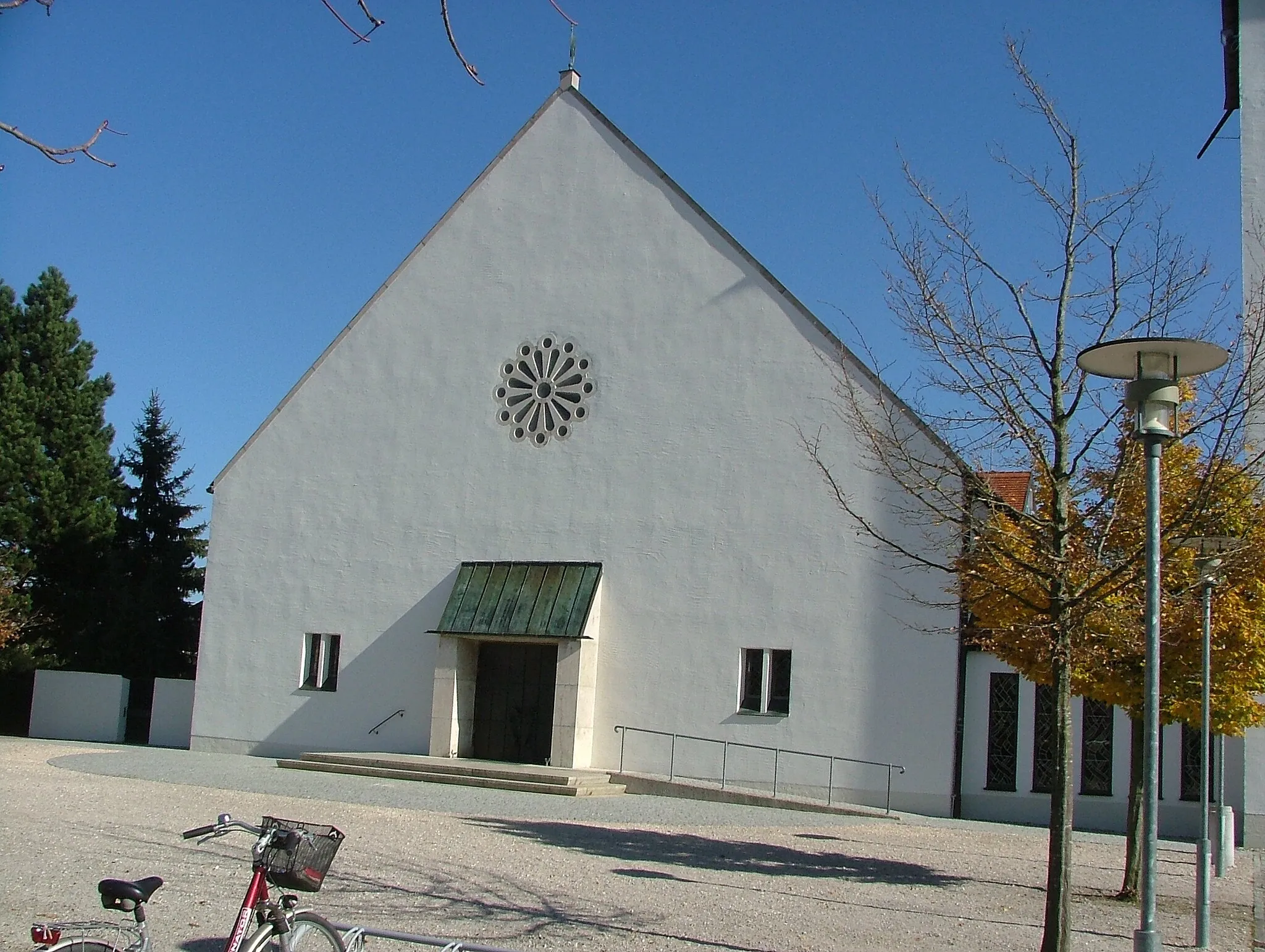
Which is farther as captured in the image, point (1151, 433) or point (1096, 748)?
point (1096, 748)

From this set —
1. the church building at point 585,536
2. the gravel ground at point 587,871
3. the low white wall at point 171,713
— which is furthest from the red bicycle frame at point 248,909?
the low white wall at point 171,713

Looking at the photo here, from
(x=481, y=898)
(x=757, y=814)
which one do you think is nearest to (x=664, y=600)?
(x=757, y=814)

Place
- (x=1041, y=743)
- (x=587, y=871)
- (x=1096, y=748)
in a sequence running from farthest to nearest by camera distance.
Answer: (x=1041, y=743) → (x=1096, y=748) → (x=587, y=871)

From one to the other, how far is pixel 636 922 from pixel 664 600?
13.9 meters

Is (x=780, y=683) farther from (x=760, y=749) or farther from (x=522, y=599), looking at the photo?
(x=522, y=599)

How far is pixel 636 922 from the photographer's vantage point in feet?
34.4

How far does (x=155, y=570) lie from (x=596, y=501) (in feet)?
67.9

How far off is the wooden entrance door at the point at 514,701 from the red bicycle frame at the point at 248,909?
63.8 feet

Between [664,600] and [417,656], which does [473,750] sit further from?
[664,600]

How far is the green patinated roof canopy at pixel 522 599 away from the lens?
967 inches

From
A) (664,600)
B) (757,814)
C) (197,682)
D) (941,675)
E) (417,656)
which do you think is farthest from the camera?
(197,682)

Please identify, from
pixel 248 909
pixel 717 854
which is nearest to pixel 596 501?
pixel 717 854

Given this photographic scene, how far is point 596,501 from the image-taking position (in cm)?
2541

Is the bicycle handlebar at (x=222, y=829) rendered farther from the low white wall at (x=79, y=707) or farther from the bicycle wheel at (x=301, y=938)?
the low white wall at (x=79, y=707)
